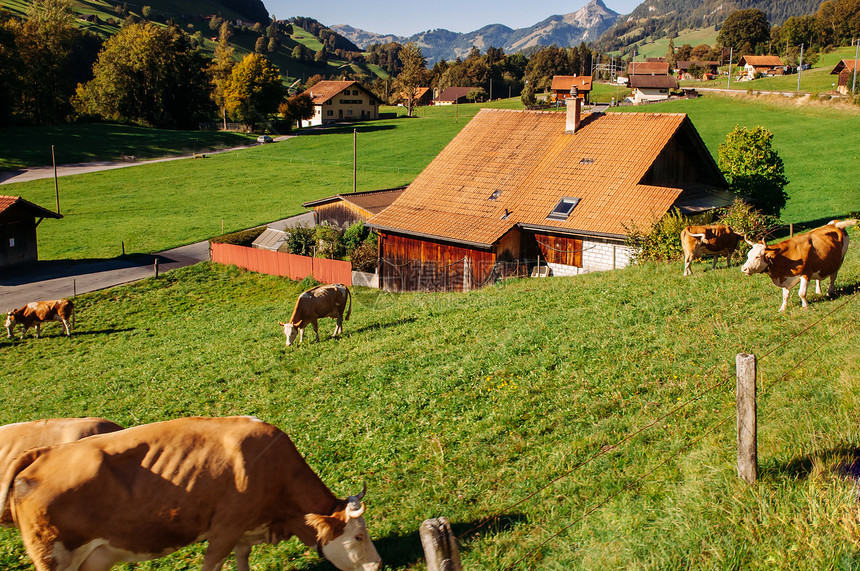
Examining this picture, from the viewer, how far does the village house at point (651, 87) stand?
105 m

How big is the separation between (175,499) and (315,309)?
1157cm

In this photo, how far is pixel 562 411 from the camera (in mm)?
9781

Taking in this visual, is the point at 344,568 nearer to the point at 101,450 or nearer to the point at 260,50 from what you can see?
the point at 101,450

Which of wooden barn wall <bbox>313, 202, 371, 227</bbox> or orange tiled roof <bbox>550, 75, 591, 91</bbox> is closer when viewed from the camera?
wooden barn wall <bbox>313, 202, 371, 227</bbox>

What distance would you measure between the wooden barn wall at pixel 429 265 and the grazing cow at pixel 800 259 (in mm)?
14467

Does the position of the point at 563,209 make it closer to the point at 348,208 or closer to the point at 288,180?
the point at 348,208

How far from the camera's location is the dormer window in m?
26.4

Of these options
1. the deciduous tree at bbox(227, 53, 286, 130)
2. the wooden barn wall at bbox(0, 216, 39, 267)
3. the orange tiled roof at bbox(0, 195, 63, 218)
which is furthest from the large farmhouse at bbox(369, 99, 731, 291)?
the deciduous tree at bbox(227, 53, 286, 130)

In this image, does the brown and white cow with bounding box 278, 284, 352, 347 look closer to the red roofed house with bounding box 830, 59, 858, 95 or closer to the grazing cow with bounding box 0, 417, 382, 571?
the grazing cow with bounding box 0, 417, 382, 571

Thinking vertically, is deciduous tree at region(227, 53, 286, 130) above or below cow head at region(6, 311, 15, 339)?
above

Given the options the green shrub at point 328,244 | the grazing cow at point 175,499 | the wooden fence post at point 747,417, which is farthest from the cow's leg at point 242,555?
the green shrub at point 328,244

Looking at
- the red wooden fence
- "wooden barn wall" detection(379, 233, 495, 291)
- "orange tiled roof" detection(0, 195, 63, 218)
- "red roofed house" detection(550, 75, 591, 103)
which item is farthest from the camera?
"red roofed house" detection(550, 75, 591, 103)

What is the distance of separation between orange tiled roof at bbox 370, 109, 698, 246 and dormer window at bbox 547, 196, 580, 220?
22 cm

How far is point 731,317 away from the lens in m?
12.9
